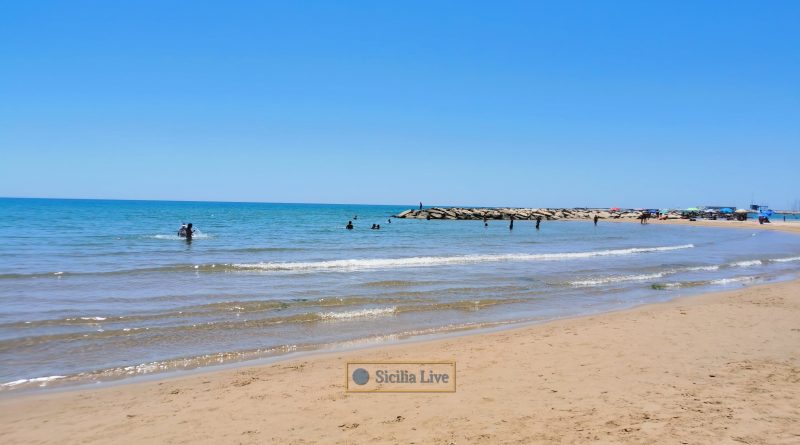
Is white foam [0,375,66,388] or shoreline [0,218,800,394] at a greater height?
white foam [0,375,66,388]

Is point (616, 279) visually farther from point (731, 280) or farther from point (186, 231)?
point (186, 231)

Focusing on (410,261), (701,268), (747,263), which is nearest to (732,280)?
(701,268)

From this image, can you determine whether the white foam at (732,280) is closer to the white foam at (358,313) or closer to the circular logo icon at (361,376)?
the white foam at (358,313)

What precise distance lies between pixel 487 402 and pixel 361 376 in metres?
2.14

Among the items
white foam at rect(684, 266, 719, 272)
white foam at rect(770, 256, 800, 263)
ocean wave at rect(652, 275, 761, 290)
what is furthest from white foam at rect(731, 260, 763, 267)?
ocean wave at rect(652, 275, 761, 290)

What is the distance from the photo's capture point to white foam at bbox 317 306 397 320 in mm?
12617

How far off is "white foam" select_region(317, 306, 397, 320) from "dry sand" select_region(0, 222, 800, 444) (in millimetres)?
3164

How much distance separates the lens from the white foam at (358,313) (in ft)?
41.4

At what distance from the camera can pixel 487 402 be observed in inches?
251

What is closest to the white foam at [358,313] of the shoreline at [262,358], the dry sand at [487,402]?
the shoreline at [262,358]

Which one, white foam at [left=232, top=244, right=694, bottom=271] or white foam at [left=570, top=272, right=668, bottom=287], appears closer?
white foam at [left=570, top=272, right=668, bottom=287]

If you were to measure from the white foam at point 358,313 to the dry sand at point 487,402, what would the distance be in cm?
316

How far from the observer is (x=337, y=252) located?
2906cm

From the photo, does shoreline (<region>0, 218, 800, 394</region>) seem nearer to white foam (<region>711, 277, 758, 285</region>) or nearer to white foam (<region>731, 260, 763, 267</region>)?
white foam (<region>711, 277, 758, 285</region>)
